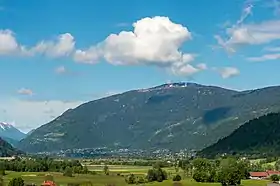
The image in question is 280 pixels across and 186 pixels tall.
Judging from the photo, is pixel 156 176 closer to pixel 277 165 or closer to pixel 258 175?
pixel 258 175

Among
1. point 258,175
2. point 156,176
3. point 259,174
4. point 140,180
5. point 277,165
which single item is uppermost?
point 277,165

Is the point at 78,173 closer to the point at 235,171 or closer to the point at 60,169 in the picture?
the point at 60,169

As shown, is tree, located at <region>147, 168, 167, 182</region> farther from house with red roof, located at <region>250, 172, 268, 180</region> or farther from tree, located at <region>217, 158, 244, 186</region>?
house with red roof, located at <region>250, 172, 268, 180</region>

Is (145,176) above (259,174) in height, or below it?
below

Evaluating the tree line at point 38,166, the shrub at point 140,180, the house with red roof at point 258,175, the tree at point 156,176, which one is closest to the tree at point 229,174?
the tree at point 156,176

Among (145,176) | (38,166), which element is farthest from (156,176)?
(38,166)

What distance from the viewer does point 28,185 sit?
4734 inches

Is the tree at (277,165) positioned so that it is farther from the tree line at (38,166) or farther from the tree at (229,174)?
the tree line at (38,166)

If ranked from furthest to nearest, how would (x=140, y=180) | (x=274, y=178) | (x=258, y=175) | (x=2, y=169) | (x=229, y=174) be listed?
(x=2, y=169)
(x=258, y=175)
(x=274, y=178)
(x=140, y=180)
(x=229, y=174)

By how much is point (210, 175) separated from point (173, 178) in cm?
943

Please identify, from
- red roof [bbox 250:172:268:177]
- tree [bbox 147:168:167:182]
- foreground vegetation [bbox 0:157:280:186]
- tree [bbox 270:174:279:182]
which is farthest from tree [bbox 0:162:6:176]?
tree [bbox 270:174:279:182]

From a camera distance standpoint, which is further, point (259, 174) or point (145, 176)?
point (259, 174)

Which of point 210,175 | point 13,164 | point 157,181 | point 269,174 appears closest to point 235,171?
point 210,175

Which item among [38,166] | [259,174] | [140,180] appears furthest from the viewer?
[38,166]
